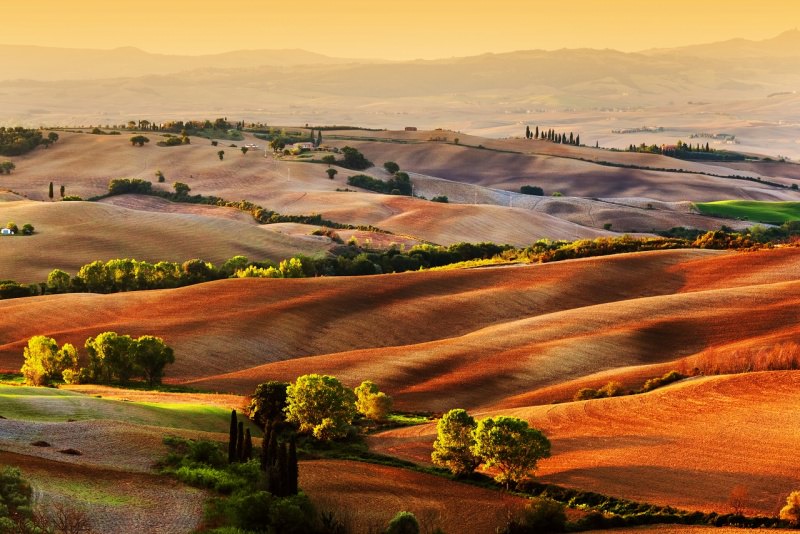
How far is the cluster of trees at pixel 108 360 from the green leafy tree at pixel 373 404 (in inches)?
706

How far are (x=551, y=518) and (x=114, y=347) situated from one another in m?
44.1

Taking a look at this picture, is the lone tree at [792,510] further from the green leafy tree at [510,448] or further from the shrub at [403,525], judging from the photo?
the shrub at [403,525]

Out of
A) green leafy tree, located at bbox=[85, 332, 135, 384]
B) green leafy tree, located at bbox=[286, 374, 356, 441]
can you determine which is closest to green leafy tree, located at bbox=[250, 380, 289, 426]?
green leafy tree, located at bbox=[286, 374, 356, 441]

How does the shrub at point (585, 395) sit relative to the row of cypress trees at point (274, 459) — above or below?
below

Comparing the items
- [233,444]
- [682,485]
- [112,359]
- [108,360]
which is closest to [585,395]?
[682,485]

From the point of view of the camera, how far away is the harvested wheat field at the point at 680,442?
2165 inches

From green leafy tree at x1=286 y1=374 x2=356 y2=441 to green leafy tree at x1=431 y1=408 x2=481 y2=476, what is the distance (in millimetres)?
7878

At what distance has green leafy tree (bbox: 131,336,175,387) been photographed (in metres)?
84.9

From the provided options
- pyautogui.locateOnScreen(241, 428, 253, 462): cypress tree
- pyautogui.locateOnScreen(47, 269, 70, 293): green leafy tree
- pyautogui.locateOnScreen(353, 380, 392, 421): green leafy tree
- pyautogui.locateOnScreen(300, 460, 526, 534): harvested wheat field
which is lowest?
pyautogui.locateOnScreen(47, 269, 70, 293): green leafy tree

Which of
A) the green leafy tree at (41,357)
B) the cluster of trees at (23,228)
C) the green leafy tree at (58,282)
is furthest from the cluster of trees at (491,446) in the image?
the cluster of trees at (23,228)

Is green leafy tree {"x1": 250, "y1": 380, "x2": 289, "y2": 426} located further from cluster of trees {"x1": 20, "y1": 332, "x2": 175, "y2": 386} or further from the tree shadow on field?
the tree shadow on field

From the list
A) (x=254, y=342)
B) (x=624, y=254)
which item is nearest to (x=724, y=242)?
(x=624, y=254)

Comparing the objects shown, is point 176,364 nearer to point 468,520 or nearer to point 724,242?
point 468,520

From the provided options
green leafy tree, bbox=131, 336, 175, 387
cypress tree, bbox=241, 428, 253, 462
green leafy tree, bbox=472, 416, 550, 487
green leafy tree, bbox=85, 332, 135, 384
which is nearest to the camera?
cypress tree, bbox=241, 428, 253, 462
